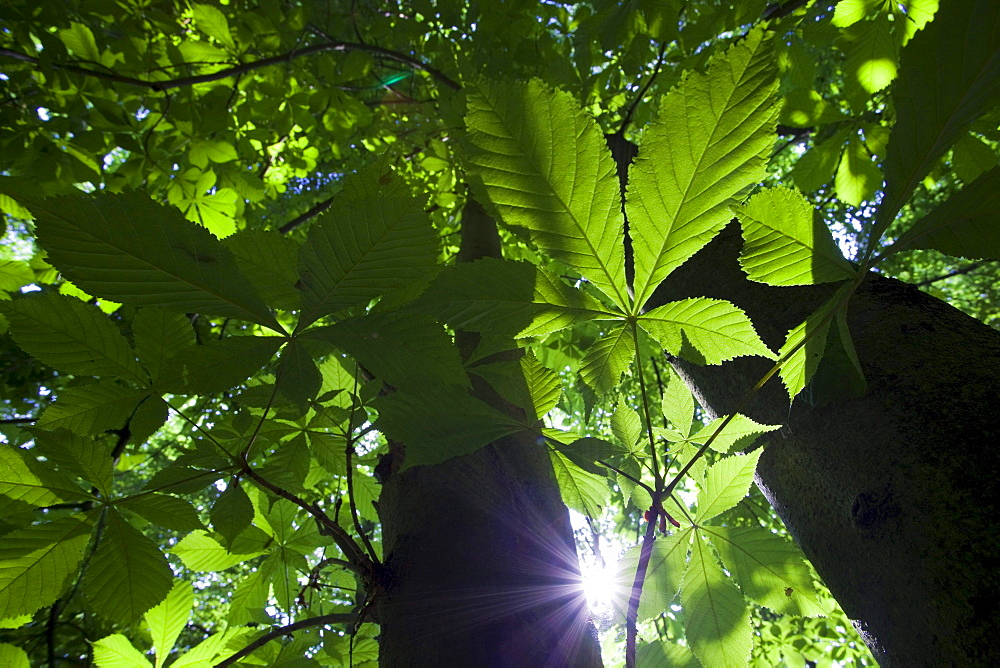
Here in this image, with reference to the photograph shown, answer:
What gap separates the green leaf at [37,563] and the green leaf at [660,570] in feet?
2.83

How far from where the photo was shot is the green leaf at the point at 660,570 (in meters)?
0.87

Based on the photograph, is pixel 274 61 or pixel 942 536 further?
pixel 274 61

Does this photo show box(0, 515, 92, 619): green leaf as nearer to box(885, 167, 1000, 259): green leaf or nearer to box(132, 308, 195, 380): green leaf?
box(132, 308, 195, 380): green leaf

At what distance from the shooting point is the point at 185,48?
7.88 feet

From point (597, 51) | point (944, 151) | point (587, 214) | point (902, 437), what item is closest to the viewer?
point (944, 151)

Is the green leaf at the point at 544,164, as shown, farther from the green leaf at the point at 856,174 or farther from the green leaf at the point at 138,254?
the green leaf at the point at 856,174

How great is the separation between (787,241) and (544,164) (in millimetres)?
335

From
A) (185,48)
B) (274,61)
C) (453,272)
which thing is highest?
(185,48)

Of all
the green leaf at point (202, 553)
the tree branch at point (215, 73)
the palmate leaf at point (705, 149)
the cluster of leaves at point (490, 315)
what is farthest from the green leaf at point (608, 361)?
the tree branch at point (215, 73)

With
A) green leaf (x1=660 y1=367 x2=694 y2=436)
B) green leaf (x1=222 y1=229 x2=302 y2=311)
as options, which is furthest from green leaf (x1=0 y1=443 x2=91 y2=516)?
green leaf (x1=660 y1=367 x2=694 y2=436)

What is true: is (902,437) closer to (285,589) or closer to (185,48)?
(285,589)

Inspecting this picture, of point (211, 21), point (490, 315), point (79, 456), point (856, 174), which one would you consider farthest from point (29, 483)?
point (856, 174)

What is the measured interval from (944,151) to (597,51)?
2623 millimetres

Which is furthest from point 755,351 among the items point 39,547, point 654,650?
point 39,547
